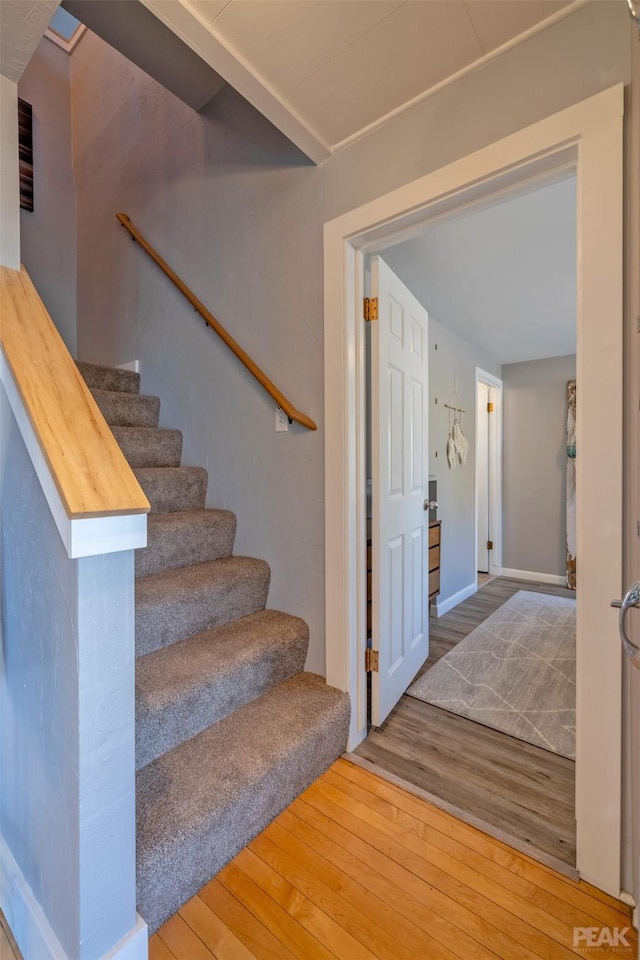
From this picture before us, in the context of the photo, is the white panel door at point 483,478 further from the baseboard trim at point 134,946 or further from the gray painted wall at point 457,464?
the baseboard trim at point 134,946

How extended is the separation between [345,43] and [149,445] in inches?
72.2

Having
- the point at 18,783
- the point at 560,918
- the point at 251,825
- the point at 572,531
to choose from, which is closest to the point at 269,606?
the point at 251,825

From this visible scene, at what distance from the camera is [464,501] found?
379 centimetres

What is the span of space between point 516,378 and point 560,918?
4477mm

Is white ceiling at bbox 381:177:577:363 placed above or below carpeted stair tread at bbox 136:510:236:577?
above

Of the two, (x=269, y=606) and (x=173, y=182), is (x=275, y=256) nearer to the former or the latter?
(x=173, y=182)

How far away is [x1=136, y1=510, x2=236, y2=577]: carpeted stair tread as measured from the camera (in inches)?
69.1

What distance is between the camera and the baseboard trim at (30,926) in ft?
2.86

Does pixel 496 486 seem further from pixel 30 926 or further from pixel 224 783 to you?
pixel 30 926

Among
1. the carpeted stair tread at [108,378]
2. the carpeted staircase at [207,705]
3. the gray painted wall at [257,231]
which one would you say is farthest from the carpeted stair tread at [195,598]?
the carpeted stair tread at [108,378]

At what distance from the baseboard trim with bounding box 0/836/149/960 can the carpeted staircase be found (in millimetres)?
84

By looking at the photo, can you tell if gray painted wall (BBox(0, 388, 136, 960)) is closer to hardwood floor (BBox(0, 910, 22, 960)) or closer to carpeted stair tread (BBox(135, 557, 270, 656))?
hardwood floor (BBox(0, 910, 22, 960))

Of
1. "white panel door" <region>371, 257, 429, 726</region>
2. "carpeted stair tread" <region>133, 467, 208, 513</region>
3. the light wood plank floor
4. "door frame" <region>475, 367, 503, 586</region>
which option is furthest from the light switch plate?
"door frame" <region>475, 367, 503, 586</region>

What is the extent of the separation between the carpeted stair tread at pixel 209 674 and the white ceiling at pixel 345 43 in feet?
6.12
